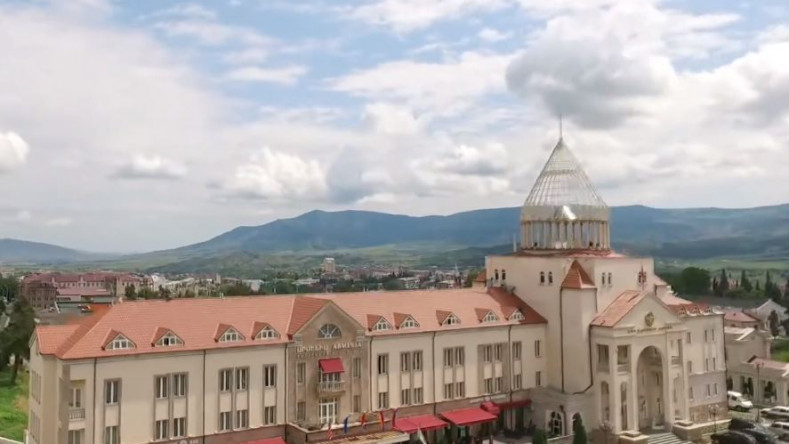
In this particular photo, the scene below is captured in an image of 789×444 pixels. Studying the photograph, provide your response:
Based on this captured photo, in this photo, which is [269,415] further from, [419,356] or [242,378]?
[419,356]

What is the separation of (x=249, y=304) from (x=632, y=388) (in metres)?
32.1

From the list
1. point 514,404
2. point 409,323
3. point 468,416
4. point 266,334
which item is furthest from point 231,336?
point 514,404

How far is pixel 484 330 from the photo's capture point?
197 feet

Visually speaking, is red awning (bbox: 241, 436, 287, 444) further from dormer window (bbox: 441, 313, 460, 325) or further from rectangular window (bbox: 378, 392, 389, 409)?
dormer window (bbox: 441, 313, 460, 325)

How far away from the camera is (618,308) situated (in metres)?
61.9

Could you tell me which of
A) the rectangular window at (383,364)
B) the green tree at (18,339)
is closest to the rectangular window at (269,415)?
the rectangular window at (383,364)

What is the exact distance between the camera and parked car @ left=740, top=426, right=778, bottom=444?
5712 cm

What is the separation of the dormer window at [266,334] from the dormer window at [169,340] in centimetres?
536

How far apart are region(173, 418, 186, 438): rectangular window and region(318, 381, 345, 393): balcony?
972cm

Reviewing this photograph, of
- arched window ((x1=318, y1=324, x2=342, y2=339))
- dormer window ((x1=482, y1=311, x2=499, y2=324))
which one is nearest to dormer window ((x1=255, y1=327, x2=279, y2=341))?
arched window ((x1=318, y1=324, x2=342, y2=339))

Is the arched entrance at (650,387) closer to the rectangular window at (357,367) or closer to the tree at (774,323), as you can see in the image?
the rectangular window at (357,367)

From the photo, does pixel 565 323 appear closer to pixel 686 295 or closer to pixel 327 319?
pixel 327 319

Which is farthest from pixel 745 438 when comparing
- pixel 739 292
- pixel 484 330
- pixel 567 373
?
pixel 739 292

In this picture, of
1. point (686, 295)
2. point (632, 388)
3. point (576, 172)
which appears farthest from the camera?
point (686, 295)
